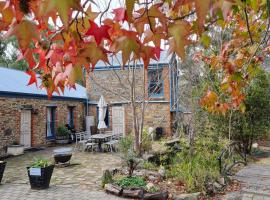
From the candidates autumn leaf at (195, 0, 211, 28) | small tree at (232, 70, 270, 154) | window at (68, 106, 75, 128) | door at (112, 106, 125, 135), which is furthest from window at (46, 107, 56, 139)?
autumn leaf at (195, 0, 211, 28)

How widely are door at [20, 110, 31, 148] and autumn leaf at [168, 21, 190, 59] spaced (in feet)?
49.8

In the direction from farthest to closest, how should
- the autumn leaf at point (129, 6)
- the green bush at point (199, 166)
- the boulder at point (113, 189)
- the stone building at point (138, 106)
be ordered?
the stone building at point (138, 106)
the green bush at point (199, 166)
the boulder at point (113, 189)
the autumn leaf at point (129, 6)

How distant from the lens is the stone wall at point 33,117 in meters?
14.0

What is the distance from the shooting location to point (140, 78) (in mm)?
19078

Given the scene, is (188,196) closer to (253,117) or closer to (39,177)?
(39,177)

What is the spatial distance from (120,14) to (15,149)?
14108 mm

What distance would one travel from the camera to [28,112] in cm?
1585

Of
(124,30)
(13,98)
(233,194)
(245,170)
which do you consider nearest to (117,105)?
(13,98)

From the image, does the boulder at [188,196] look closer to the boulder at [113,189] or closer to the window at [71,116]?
the boulder at [113,189]

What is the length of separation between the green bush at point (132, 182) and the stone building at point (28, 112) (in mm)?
8171

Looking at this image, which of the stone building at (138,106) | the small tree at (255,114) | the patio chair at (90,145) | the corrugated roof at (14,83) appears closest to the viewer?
the small tree at (255,114)

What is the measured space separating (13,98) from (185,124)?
8.52 meters

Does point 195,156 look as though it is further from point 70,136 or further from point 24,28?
point 70,136

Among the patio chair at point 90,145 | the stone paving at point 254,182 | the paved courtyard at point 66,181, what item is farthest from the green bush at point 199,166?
the patio chair at point 90,145
